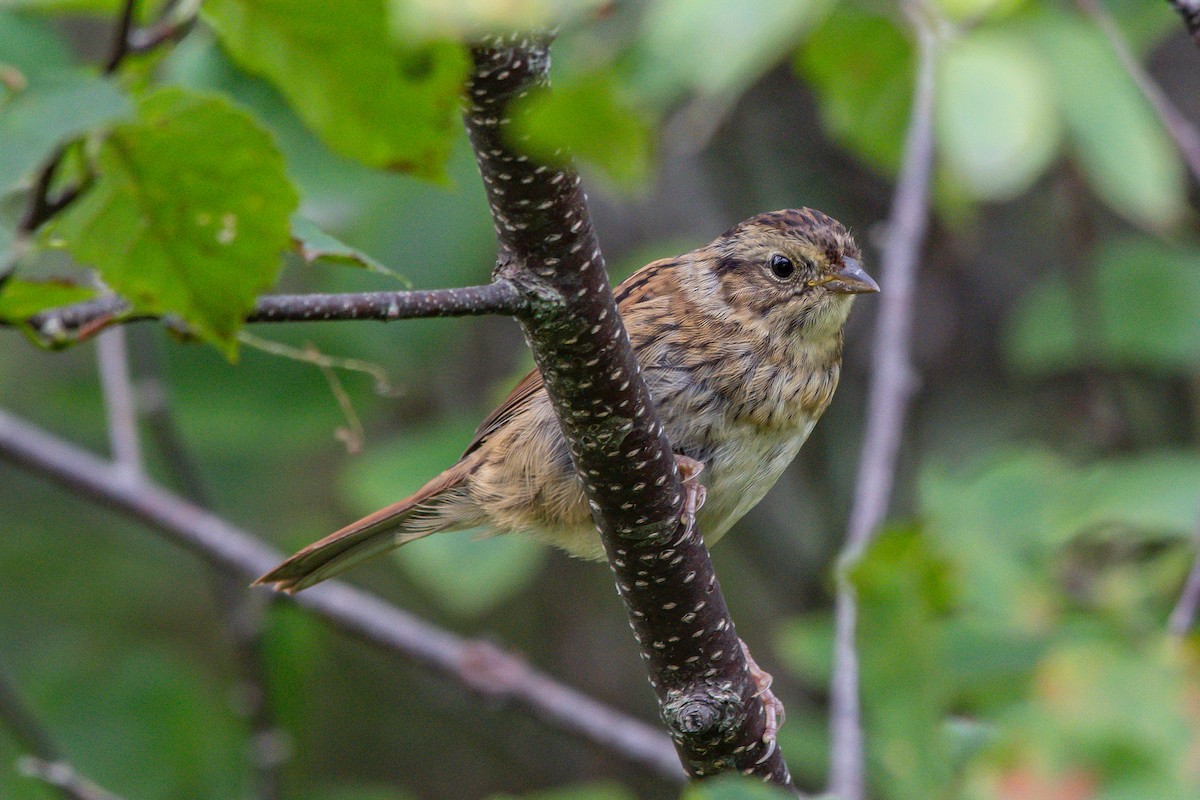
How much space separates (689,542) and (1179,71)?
13.6 feet

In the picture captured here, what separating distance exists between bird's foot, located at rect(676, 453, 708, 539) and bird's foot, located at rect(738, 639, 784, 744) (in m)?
0.27

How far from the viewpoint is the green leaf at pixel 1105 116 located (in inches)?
134

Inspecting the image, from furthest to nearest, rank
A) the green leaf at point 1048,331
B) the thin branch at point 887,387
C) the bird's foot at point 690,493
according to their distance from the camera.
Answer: the green leaf at point 1048,331
the thin branch at point 887,387
the bird's foot at point 690,493

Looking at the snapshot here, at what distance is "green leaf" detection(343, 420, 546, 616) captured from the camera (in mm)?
4078

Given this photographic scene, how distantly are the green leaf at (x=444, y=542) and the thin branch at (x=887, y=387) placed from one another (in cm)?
103

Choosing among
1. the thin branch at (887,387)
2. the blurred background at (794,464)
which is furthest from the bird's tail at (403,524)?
the thin branch at (887,387)

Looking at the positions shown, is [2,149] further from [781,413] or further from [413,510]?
[413,510]

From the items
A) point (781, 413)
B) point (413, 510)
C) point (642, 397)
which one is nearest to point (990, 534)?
point (781, 413)

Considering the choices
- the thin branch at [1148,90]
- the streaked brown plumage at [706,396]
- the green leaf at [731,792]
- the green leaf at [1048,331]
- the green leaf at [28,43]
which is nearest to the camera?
the green leaf at [731,792]

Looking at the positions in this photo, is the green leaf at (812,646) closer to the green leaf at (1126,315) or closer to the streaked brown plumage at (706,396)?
the streaked brown plumage at (706,396)

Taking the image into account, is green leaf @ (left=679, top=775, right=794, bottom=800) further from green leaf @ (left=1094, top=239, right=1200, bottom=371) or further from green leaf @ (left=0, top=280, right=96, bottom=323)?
green leaf @ (left=1094, top=239, right=1200, bottom=371)

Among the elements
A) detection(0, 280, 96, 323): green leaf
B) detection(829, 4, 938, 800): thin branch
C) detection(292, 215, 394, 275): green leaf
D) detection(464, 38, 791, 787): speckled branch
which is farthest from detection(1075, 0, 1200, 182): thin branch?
detection(0, 280, 96, 323): green leaf

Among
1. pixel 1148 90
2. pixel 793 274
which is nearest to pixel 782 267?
pixel 793 274

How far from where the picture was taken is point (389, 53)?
4.87 feet
